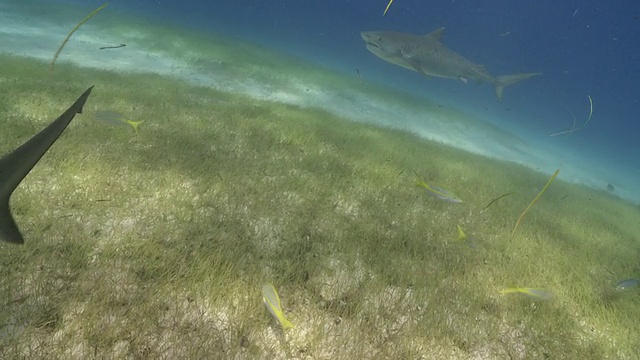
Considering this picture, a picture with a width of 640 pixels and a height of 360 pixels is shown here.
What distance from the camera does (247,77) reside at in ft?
70.5

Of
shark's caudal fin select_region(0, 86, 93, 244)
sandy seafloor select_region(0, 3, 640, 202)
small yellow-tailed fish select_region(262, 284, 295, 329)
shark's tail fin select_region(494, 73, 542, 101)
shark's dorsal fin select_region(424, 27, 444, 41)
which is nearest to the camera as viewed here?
shark's caudal fin select_region(0, 86, 93, 244)

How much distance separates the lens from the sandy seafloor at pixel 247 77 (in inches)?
765

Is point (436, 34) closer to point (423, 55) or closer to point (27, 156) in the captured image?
point (423, 55)

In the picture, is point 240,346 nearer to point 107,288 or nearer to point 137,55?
point 107,288

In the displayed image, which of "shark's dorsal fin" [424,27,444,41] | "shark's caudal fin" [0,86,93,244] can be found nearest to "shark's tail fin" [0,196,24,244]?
"shark's caudal fin" [0,86,93,244]

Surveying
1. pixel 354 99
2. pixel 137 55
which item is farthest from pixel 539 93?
pixel 137 55

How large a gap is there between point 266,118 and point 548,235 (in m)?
7.88

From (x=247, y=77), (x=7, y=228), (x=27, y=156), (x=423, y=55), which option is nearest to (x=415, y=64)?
(x=423, y=55)

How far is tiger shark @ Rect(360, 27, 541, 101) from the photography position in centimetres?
1162

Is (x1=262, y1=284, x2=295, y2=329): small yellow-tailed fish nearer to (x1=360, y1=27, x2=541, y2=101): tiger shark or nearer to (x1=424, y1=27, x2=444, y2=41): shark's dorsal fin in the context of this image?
(x1=360, y1=27, x2=541, y2=101): tiger shark

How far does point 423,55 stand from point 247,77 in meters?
12.6

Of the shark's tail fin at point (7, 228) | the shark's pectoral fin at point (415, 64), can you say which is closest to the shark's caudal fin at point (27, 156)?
the shark's tail fin at point (7, 228)

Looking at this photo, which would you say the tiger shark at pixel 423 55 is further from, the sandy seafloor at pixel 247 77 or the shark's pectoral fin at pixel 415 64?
the sandy seafloor at pixel 247 77

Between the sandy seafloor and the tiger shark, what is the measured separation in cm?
636
